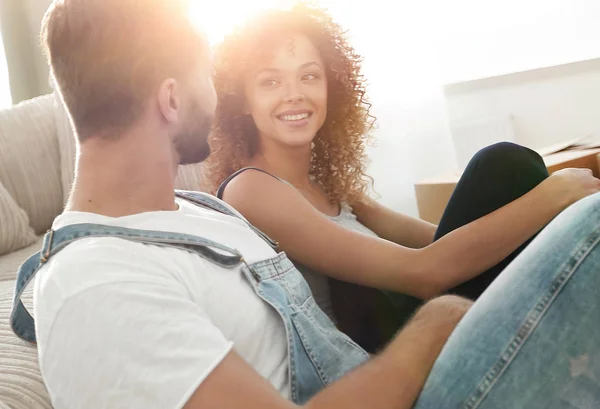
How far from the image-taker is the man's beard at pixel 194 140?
31.0 inches

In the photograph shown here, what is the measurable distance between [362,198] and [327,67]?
30 centimetres

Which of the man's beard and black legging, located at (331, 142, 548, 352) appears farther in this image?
black legging, located at (331, 142, 548, 352)

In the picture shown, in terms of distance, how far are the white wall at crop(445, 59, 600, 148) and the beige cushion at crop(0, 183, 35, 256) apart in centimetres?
179

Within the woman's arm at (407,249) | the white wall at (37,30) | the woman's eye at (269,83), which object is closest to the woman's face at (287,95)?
the woman's eye at (269,83)

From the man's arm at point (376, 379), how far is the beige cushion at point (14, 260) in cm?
93

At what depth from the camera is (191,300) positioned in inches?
24.0

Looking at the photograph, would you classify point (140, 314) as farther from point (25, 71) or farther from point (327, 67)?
point (25, 71)

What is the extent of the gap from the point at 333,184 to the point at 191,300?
77cm

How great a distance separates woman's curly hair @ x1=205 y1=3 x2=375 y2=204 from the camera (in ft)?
3.94

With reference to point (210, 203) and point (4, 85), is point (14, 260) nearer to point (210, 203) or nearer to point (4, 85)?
point (210, 203)

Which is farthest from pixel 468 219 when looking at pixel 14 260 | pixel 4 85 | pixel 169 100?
pixel 4 85

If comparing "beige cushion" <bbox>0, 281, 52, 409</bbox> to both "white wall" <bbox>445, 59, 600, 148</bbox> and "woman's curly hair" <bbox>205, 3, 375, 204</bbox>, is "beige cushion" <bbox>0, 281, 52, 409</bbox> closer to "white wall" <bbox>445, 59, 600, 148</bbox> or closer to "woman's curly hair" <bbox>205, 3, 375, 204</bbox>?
"woman's curly hair" <bbox>205, 3, 375, 204</bbox>

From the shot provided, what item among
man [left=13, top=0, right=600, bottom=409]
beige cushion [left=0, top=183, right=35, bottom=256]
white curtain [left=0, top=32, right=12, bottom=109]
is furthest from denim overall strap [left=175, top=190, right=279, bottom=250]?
white curtain [left=0, top=32, right=12, bottom=109]

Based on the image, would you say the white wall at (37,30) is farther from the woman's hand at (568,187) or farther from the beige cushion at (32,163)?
the woman's hand at (568,187)
